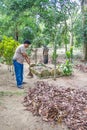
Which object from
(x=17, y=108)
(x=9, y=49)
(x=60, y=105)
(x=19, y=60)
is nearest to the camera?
(x=60, y=105)

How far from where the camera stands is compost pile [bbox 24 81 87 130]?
18.1 ft

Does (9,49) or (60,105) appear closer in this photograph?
(60,105)

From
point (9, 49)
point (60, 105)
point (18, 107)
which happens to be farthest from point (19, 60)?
point (60, 105)

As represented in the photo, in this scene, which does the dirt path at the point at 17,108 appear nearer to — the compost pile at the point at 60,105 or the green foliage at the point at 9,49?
the compost pile at the point at 60,105

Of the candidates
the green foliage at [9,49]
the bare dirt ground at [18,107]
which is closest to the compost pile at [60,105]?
the bare dirt ground at [18,107]

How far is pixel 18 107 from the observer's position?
6.62 m

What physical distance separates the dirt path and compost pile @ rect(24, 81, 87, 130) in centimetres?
18

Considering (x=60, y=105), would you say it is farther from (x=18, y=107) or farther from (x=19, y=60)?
(x=19, y=60)

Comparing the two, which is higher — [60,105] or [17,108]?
[60,105]

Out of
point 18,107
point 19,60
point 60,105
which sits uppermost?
point 19,60

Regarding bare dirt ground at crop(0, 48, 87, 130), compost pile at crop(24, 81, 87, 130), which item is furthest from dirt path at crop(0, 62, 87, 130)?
compost pile at crop(24, 81, 87, 130)

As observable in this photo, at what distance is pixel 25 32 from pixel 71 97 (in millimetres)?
14391

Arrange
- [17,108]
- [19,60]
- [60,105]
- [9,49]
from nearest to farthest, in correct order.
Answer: [60,105], [17,108], [19,60], [9,49]

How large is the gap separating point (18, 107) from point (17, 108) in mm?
77
